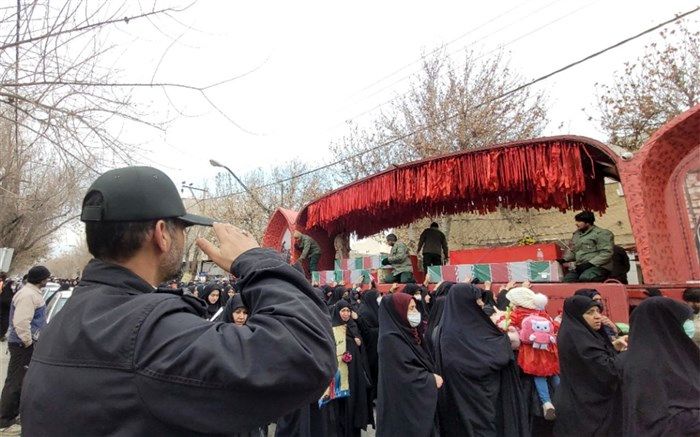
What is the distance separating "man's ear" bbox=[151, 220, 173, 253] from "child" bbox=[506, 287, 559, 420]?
435cm

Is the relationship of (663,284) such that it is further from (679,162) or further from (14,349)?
(14,349)

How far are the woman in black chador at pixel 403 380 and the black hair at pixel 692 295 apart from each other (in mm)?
2497

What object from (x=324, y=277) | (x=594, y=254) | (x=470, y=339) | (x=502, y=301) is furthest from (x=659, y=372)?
(x=324, y=277)

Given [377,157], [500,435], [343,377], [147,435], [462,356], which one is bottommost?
[500,435]

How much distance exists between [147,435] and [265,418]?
27 centimetres

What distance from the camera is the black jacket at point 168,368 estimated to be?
101 centimetres

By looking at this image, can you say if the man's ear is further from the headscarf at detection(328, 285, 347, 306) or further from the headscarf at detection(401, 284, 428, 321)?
the headscarf at detection(328, 285, 347, 306)

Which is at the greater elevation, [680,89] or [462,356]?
[680,89]

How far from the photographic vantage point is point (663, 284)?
14.9ft

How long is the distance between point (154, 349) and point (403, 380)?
377cm

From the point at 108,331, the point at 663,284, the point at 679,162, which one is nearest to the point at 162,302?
the point at 108,331

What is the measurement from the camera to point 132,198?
49.4 inches

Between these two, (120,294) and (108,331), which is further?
(120,294)

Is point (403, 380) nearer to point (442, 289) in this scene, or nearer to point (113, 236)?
point (442, 289)
